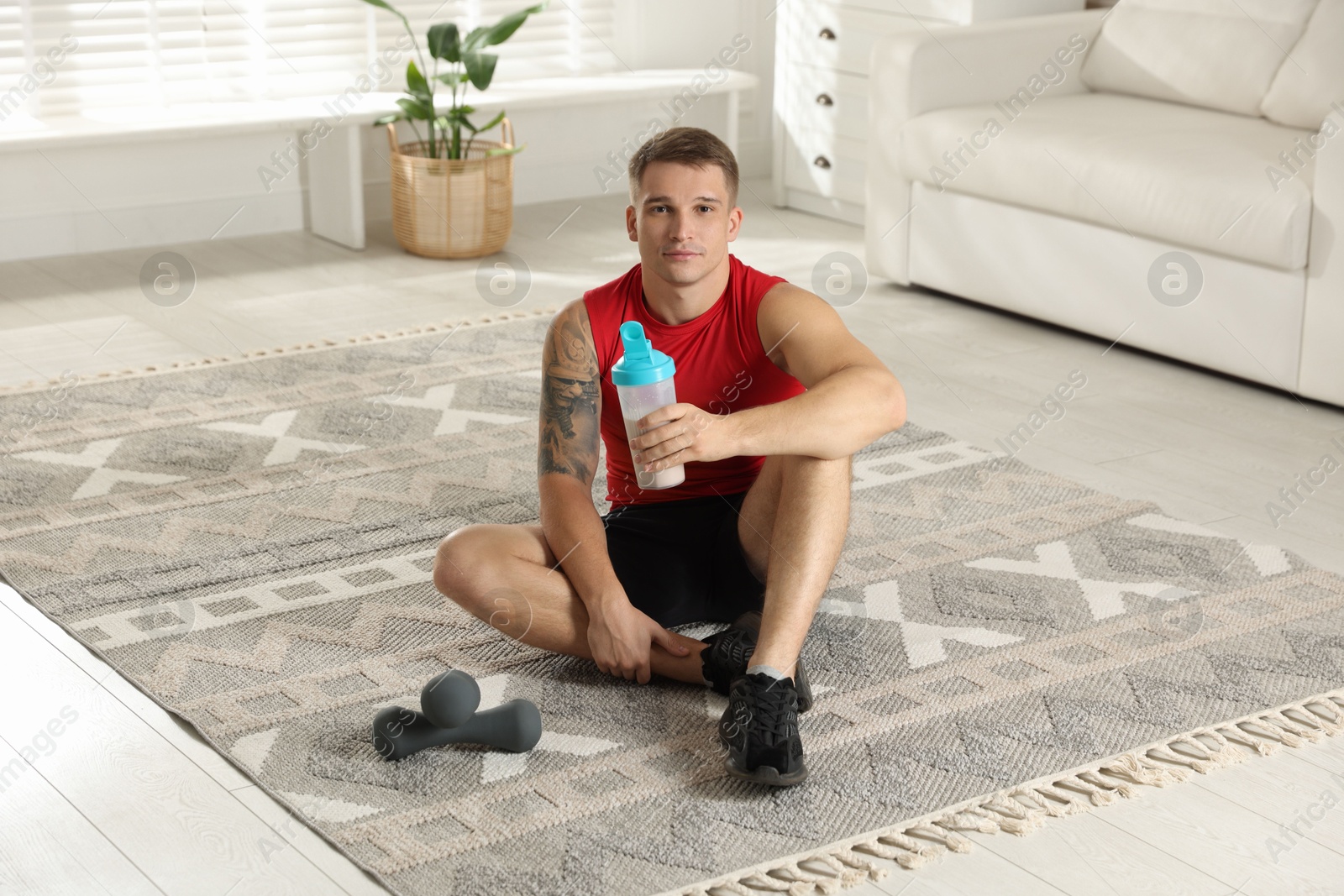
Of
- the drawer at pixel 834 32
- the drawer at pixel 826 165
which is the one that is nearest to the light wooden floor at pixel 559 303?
the drawer at pixel 826 165

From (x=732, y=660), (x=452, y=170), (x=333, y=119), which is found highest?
(x=333, y=119)

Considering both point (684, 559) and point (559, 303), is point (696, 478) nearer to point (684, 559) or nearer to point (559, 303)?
point (684, 559)

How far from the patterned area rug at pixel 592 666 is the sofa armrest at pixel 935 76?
→ 1179 mm

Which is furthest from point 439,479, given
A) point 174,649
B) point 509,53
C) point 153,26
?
point 509,53

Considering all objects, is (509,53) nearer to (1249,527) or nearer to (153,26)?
(153,26)

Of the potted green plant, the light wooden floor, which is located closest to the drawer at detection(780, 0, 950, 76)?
the light wooden floor

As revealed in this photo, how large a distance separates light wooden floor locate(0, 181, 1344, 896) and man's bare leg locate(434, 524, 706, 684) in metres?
0.35

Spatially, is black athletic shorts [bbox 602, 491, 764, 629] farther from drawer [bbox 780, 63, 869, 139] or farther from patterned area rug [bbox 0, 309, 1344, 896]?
drawer [bbox 780, 63, 869, 139]

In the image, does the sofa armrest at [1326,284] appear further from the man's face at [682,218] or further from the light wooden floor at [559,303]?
the man's face at [682,218]

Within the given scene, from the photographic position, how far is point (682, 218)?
1814 mm

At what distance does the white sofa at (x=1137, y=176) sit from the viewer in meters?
2.99

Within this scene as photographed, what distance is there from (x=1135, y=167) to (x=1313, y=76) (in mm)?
511

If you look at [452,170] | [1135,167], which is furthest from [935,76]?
[452,170]

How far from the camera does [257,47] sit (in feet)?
15.0
